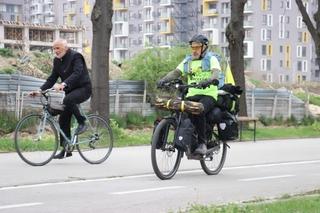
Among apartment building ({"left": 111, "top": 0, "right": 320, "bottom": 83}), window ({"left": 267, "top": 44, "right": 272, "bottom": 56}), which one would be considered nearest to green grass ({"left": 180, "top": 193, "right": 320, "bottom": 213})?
apartment building ({"left": 111, "top": 0, "right": 320, "bottom": 83})

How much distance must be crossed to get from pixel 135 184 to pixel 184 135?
106 centimetres

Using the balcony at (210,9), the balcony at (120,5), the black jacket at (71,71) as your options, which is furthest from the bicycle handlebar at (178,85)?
the balcony at (120,5)

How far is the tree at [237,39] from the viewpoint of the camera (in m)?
23.0

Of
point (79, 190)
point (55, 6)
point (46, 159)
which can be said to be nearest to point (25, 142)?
point (46, 159)

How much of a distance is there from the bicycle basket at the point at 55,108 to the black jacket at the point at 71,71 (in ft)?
0.97

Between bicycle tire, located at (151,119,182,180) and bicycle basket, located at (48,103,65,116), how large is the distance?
7.24 feet

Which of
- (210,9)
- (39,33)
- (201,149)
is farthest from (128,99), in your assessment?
(210,9)

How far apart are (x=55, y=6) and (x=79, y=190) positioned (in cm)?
11961

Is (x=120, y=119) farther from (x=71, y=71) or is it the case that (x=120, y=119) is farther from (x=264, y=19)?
(x=264, y=19)

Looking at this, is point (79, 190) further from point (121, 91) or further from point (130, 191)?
point (121, 91)

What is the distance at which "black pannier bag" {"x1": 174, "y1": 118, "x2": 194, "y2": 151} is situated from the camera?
10781 millimetres

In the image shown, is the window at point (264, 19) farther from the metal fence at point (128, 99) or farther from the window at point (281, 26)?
the metal fence at point (128, 99)

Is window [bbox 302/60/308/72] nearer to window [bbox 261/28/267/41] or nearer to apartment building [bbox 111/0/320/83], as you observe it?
apartment building [bbox 111/0/320/83]

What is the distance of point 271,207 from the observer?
812 cm
